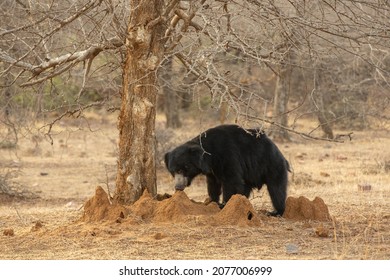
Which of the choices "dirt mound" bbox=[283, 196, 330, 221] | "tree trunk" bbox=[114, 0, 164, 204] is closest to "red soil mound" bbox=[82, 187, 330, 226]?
"tree trunk" bbox=[114, 0, 164, 204]

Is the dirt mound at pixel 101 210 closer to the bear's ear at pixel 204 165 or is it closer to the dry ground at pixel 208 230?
the dry ground at pixel 208 230

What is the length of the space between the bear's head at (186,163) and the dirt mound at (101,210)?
0.89m

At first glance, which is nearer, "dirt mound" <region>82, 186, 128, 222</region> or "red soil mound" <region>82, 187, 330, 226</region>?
"red soil mound" <region>82, 187, 330, 226</region>

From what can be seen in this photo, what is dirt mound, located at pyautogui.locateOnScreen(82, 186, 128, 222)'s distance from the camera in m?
8.27

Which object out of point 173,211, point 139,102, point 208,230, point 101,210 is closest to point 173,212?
point 173,211

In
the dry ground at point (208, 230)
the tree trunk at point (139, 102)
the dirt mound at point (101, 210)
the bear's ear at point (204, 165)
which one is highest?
the tree trunk at point (139, 102)

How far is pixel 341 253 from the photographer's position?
6.72m

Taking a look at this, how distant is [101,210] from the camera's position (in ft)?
27.5

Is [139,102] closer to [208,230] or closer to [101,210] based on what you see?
[101,210]

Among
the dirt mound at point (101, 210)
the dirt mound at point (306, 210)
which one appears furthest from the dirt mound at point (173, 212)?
the dirt mound at point (306, 210)

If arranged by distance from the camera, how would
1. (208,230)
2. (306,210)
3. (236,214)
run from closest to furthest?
(208,230), (236,214), (306,210)

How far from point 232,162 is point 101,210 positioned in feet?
5.23

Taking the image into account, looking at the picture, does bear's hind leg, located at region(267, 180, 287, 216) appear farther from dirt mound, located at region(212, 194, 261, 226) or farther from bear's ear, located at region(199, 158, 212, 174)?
dirt mound, located at region(212, 194, 261, 226)

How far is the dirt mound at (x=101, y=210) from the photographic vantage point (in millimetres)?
8273
